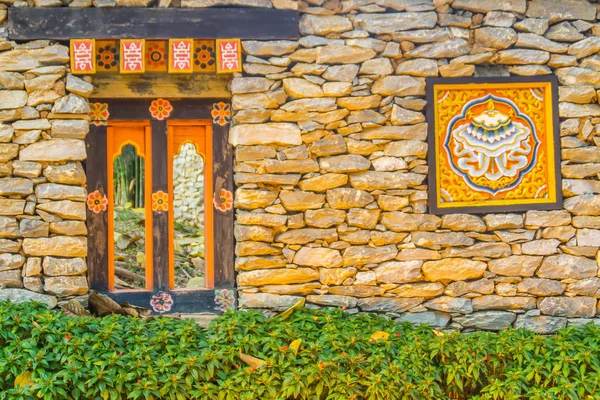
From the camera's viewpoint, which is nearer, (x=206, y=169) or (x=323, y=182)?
(x=323, y=182)

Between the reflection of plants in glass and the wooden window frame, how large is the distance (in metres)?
4.71

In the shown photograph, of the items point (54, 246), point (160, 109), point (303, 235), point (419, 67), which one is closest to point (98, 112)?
point (160, 109)

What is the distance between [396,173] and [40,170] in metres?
2.65

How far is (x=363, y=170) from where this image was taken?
204 inches

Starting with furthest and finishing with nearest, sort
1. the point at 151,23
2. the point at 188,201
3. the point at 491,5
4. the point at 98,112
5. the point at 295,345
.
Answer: the point at 188,201 < the point at 98,112 < the point at 491,5 < the point at 151,23 < the point at 295,345

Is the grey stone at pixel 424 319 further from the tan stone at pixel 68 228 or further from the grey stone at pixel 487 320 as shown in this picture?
the tan stone at pixel 68 228

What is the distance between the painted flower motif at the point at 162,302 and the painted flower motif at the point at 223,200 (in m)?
0.81

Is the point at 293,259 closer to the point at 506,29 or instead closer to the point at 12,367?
the point at 12,367

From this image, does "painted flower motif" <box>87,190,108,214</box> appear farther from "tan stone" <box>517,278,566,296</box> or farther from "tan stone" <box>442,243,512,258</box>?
"tan stone" <box>517,278,566,296</box>

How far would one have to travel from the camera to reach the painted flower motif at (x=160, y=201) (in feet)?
17.8

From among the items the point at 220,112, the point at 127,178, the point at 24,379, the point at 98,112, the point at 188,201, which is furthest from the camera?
the point at 127,178

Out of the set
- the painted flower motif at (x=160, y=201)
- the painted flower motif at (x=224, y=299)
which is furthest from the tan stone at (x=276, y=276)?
the painted flower motif at (x=160, y=201)

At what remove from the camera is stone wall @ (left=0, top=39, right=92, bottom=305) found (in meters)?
4.94

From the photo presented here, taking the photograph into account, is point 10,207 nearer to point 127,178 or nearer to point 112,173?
point 112,173
